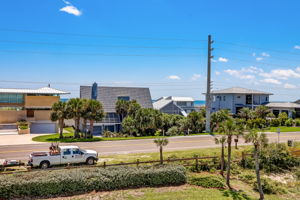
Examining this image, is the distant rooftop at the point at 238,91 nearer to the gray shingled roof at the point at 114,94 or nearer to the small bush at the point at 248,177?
the gray shingled roof at the point at 114,94

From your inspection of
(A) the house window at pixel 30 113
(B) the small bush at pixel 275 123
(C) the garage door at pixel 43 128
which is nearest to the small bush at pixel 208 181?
(C) the garage door at pixel 43 128

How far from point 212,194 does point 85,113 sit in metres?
23.4

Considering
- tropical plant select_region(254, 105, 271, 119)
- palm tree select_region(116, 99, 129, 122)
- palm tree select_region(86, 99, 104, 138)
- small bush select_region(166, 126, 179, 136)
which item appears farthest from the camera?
tropical plant select_region(254, 105, 271, 119)

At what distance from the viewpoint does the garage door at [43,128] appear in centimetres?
4373

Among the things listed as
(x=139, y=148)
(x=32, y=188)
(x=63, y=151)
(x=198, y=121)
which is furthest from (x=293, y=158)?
(x=32, y=188)

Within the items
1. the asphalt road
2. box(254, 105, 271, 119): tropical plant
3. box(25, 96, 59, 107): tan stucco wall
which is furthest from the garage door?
box(254, 105, 271, 119): tropical plant

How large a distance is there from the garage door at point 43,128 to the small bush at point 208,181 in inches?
1262

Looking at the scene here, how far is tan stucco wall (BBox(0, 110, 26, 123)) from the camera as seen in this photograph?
46.2 metres

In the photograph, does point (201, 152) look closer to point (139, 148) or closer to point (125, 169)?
point (139, 148)

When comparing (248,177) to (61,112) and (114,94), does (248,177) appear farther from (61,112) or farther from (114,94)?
(114,94)

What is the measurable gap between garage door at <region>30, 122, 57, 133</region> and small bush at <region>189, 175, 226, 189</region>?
32.1m

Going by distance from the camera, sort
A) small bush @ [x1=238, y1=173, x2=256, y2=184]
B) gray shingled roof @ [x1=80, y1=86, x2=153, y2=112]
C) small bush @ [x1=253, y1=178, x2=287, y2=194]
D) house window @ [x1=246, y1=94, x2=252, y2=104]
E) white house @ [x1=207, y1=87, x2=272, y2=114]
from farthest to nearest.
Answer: house window @ [x1=246, y1=94, x2=252, y2=104] < white house @ [x1=207, y1=87, x2=272, y2=114] < gray shingled roof @ [x1=80, y1=86, x2=153, y2=112] < small bush @ [x1=238, y1=173, x2=256, y2=184] < small bush @ [x1=253, y1=178, x2=287, y2=194]

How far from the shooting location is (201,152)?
25578 mm

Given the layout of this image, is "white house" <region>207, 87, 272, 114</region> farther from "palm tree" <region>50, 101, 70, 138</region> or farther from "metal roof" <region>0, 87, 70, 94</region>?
"palm tree" <region>50, 101, 70, 138</region>
